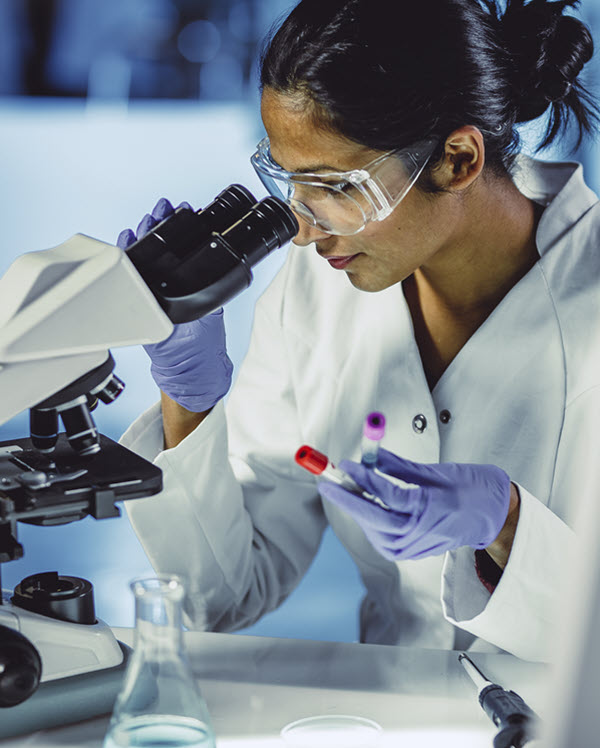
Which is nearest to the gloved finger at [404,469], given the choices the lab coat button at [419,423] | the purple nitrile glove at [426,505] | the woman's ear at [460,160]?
the purple nitrile glove at [426,505]

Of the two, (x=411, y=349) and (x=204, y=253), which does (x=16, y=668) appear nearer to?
(x=204, y=253)

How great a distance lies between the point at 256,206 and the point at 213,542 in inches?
27.6

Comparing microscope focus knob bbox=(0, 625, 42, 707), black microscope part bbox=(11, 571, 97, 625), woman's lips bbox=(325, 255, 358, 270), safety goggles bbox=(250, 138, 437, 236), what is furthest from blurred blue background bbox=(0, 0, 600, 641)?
microscope focus knob bbox=(0, 625, 42, 707)

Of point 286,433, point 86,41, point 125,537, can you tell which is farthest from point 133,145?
point 286,433

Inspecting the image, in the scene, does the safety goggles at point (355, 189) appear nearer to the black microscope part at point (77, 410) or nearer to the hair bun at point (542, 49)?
the hair bun at point (542, 49)

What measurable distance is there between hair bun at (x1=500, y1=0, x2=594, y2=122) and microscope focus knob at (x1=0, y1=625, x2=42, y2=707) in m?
1.14

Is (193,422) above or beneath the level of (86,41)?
beneath

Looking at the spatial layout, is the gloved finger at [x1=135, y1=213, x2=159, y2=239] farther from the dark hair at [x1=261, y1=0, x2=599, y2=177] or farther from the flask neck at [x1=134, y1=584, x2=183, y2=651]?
the flask neck at [x1=134, y1=584, x2=183, y2=651]

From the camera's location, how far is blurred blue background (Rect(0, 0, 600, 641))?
4957mm

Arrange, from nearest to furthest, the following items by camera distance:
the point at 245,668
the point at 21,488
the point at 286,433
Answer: the point at 21,488, the point at 245,668, the point at 286,433

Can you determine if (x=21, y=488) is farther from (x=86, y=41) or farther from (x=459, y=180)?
(x=86, y=41)

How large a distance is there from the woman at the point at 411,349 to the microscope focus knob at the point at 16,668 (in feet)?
1.32

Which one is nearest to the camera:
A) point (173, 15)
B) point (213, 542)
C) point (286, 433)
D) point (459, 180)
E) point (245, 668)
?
point (245, 668)

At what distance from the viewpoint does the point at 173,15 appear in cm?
496
